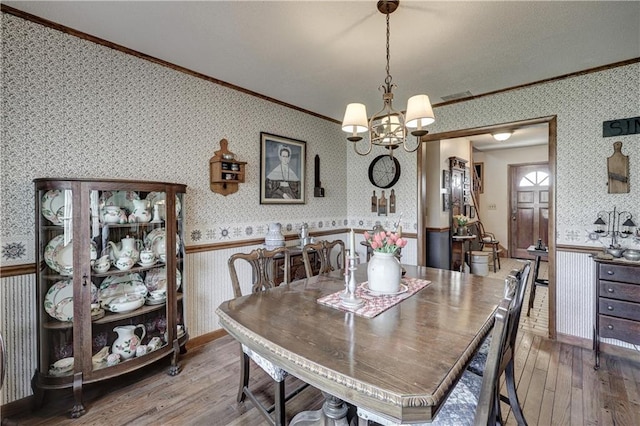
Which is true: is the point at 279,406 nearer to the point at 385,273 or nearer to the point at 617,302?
the point at 385,273

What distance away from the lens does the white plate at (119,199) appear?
6.66ft

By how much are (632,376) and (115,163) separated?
14.0ft

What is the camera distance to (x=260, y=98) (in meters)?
3.32

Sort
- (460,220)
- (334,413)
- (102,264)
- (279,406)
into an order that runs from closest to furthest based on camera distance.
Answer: (334,413)
(279,406)
(102,264)
(460,220)

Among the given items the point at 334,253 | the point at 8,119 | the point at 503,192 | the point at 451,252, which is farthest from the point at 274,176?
the point at 503,192

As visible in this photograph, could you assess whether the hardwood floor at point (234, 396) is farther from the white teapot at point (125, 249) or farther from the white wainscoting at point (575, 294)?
the white teapot at point (125, 249)

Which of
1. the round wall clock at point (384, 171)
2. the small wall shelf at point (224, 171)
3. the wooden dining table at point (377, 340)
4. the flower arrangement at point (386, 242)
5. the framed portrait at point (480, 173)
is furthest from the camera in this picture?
the framed portrait at point (480, 173)

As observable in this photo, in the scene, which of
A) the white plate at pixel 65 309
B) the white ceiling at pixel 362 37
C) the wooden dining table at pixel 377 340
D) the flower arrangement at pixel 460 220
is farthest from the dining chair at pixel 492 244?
the white plate at pixel 65 309

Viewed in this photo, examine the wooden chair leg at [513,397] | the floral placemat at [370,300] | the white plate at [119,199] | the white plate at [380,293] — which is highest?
the white plate at [119,199]

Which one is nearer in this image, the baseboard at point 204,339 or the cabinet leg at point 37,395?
the cabinet leg at point 37,395

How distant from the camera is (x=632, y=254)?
2.37 meters

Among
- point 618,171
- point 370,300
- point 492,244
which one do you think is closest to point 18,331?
point 370,300

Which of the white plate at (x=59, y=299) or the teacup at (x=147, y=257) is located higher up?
the teacup at (x=147, y=257)

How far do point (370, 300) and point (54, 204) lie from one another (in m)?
2.09
